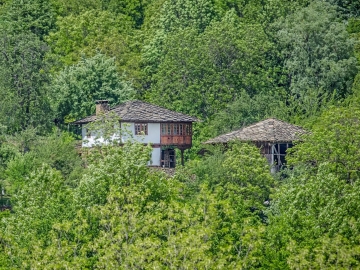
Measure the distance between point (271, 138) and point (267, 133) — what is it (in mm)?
1062

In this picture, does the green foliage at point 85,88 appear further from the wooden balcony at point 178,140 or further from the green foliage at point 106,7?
the green foliage at point 106,7

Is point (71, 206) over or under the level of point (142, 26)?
under

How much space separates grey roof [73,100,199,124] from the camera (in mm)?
88250

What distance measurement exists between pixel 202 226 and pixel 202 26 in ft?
144

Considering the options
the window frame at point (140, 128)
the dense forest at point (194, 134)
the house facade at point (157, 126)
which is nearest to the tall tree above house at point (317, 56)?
the dense forest at point (194, 134)

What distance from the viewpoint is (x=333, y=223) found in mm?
63750

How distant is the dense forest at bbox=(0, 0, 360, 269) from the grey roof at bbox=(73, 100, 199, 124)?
6.69 ft

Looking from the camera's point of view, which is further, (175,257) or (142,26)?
(142,26)

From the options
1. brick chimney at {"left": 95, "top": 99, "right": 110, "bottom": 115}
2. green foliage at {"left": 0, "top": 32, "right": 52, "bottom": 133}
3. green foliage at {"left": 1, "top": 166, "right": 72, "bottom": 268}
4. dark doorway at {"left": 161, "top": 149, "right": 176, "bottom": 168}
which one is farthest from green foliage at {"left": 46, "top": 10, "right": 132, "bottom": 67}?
green foliage at {"left": 1, "top": 166, "right": 72, "bottom": 268}

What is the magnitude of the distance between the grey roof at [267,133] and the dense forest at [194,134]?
2012 mm

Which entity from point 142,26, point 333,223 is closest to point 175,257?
point 333,223

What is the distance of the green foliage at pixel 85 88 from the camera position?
307 ft

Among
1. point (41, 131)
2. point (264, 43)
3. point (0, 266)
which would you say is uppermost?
point (264, 43)

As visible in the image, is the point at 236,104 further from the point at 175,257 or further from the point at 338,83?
the point at 175,257
